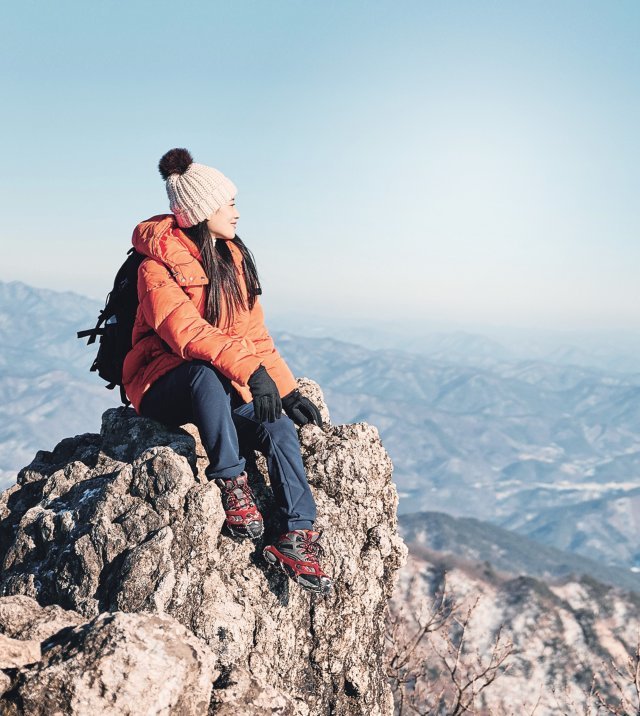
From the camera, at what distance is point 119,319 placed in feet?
24.8

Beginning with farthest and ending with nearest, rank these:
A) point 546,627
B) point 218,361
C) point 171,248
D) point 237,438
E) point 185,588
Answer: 1. point 546,627
2. point 171,248
3. point 237,438
4. point 218,361
5. point 185,588

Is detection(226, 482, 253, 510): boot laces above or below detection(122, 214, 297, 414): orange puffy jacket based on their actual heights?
below

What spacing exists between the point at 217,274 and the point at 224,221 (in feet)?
2.09

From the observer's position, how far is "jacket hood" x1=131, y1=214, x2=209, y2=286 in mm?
6895

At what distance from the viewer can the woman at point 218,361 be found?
21.1 feet

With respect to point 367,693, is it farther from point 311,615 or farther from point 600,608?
point 600,608

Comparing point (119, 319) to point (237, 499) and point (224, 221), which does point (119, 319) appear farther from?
point (237, 499)

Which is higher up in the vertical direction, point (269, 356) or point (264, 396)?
point (269, 356)

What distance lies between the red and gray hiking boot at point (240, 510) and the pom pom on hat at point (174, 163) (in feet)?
11.6

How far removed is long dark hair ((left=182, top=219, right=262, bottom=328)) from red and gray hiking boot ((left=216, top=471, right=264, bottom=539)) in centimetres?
184

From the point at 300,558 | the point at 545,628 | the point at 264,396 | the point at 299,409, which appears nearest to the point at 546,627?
the point at 545,628

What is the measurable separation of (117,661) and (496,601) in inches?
4153

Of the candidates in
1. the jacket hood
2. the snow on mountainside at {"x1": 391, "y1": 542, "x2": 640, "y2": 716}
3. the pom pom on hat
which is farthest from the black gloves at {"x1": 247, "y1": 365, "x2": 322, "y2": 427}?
the snow on mountainside at {"x1": 391, "y1": 542, "x2": 640, "y2": 716}

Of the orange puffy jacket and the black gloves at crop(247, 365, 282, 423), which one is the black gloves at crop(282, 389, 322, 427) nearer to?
the orange puffy jacket
